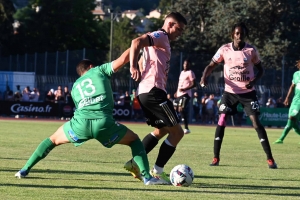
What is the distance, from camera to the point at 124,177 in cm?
1016

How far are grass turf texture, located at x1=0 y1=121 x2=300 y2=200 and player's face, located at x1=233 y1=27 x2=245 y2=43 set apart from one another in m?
2.08

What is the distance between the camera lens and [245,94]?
1255 centimetres

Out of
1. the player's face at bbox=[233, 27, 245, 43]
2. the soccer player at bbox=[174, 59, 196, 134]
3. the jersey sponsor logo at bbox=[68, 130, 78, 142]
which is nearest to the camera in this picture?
the jersey sponsor logo at bbox=[68, 130, 78, 142]

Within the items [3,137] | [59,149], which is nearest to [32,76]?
[3,137]

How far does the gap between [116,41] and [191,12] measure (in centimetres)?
3287

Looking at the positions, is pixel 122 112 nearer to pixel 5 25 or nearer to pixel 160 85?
pixel 160 85

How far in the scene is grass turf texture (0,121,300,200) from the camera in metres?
8.38

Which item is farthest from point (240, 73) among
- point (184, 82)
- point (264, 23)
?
point (264, 23)

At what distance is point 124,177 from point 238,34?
3489 millimetres

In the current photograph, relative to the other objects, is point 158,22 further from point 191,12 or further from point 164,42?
point 164,42

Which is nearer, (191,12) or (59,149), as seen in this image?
(59,149)

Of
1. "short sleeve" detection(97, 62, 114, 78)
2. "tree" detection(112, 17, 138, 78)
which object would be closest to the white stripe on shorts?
"short sleeve" detection(97, 62, 114, 78)

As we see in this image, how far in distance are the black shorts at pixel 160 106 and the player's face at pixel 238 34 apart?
2939mm

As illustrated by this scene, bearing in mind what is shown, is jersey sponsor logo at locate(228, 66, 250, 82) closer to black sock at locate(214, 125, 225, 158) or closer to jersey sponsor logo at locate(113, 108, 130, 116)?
black sock at locate(214, 125, 225, 158)
